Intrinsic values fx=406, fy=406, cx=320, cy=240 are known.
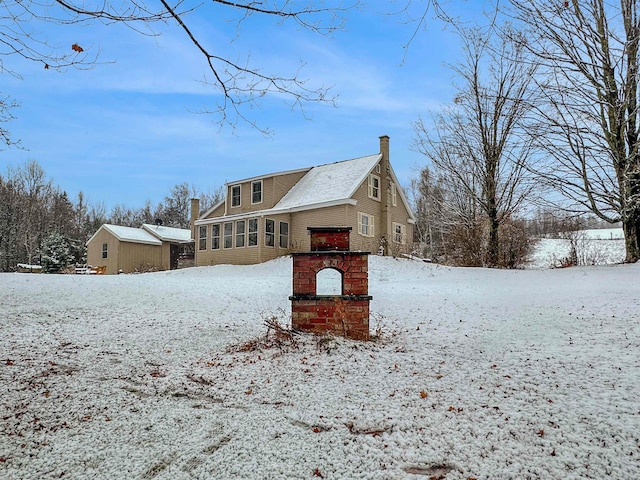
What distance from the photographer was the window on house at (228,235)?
18594mm

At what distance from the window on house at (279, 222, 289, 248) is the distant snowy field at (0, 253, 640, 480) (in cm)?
1126

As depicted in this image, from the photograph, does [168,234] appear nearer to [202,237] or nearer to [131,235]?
[131,235]

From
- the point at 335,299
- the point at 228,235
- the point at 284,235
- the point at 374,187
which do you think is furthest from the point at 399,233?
the point at 335,299

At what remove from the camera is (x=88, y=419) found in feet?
9.81

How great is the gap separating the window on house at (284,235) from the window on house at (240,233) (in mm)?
1732

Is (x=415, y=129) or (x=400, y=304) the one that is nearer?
(x=400, y=304)

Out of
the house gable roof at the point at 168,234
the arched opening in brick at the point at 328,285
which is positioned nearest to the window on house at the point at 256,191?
the arched opening in brick at the point at 328,285

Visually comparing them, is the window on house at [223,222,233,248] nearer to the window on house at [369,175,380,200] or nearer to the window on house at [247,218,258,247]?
the window on house at [247,218,258,247]

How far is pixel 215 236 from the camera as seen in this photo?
63.2ft

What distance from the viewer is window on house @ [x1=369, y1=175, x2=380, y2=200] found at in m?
18.4

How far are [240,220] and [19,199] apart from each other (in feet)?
76.5

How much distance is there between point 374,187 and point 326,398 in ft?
52.9

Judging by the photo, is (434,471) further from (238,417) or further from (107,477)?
(107,477)

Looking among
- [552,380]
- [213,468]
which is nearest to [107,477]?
[213,468]
